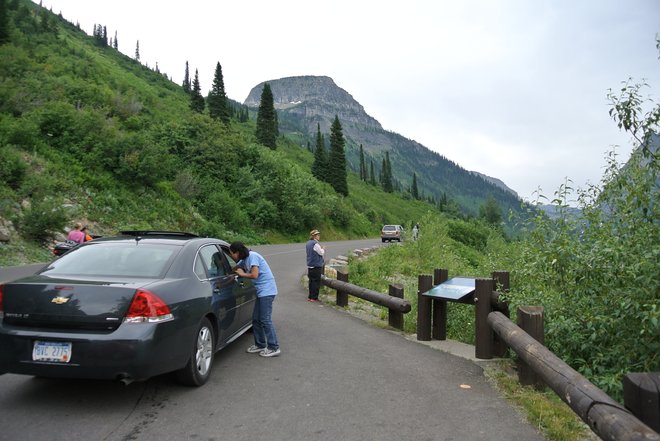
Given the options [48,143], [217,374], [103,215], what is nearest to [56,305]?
[217,374]

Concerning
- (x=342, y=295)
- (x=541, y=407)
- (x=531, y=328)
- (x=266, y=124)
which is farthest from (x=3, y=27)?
(x=541, y=407)

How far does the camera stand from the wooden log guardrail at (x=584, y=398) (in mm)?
2764

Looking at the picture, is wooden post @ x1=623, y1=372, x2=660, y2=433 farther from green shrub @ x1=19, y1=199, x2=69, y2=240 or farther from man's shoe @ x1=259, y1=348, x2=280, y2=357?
green shrub @ x1=19, y1=199, x2=69, y2=240

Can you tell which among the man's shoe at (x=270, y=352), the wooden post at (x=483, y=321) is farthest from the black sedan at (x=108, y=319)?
the wooden post at (x=483, y=321)

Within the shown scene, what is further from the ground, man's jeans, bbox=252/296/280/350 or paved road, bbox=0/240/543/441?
man's jeans, bbox=252/296/280/350

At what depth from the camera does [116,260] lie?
208 inches

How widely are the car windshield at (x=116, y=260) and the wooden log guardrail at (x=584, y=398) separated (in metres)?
3.89

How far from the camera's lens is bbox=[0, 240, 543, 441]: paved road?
4.09 meters

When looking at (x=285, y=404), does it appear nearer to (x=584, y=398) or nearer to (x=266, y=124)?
(x=584, y=398)

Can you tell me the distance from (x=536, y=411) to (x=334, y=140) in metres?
73.4

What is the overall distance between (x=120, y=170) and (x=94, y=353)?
24540mm

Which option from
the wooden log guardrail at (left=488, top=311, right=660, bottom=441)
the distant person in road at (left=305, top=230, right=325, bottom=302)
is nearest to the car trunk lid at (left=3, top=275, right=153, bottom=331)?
the wooden log guardrail at (left=488, top=311, right=660, bottom=441)

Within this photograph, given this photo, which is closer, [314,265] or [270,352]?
[270,352]

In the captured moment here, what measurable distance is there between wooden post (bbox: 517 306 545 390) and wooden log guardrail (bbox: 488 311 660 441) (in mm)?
107
